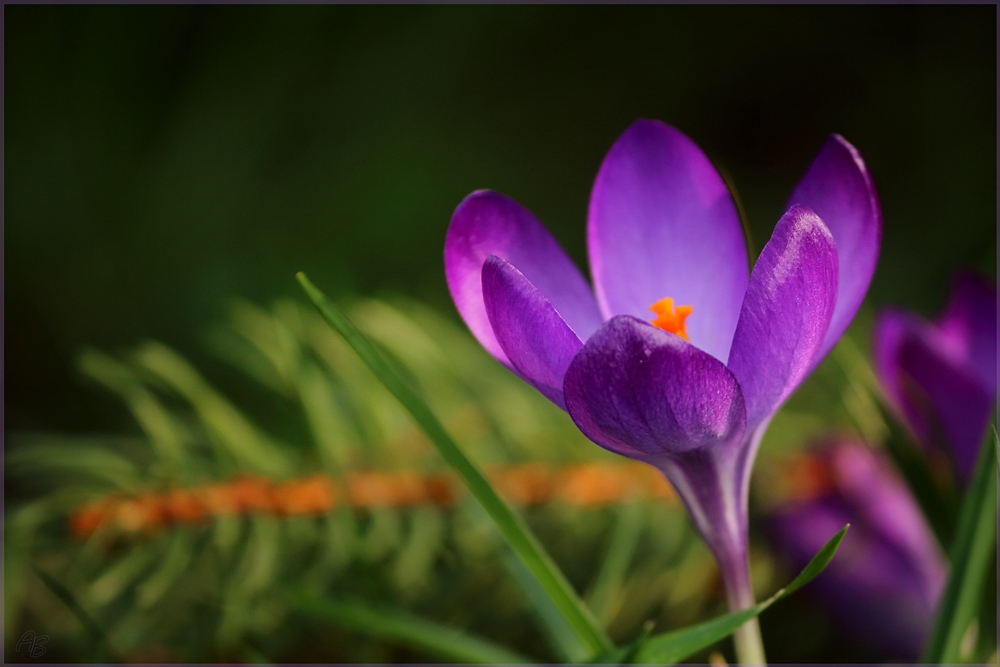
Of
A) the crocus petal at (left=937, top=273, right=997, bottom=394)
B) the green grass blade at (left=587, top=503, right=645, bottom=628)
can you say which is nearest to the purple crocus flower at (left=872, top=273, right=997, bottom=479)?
the crocus petal at (left=937, top=273, right=997, bottom=394)

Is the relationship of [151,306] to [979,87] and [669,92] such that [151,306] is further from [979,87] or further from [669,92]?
[979,87]

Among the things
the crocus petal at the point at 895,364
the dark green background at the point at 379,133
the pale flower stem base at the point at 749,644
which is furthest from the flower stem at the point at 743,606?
the dark green background at the point at 379,133

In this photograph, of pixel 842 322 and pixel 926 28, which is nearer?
pixel 842 322

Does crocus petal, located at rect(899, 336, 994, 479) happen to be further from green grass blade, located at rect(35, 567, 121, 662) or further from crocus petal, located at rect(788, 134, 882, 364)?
green grass blade, located at rect(35, 567, 121, 662)

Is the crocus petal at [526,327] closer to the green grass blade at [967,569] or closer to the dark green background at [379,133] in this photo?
the green grass blade at [967,569]

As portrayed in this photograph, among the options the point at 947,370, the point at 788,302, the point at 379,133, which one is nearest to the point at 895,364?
the point at 947,370

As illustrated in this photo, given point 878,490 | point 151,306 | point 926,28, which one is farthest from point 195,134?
point 926,28

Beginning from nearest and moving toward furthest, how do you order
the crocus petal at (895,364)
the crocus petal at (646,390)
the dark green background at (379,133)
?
the crocus petal at (646,390)
the crocus petal at (895,364)
the dark green background at (379,133)
